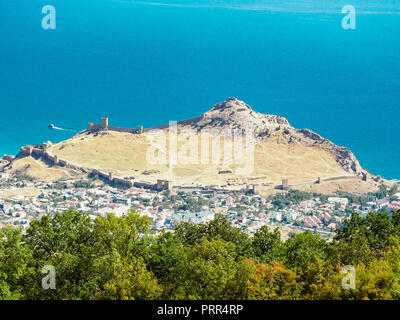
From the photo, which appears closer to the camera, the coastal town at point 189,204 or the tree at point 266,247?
the tree at point 266,247

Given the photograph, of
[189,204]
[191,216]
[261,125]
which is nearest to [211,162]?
[261,125]

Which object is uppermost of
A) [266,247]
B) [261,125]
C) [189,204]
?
[261,125]

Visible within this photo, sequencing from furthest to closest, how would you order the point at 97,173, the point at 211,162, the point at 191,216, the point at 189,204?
1. the point at 211,162
2. the point at 97,173
3. the point at 189,204
4. the point at 191,216

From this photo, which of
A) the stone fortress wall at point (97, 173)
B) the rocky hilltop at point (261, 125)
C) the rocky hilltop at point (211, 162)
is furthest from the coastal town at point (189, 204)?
the rocky hilltop at point (261, 125)

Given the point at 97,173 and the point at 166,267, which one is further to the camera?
the point at 97,173

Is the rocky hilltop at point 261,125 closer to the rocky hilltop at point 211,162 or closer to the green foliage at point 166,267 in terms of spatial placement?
the rocky hilltop at point 211,162

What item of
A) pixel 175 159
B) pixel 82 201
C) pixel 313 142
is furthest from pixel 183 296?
pixel 313 142

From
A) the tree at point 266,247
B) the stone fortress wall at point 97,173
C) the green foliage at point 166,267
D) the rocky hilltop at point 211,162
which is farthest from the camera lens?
the rocky hilltop at point 211,162

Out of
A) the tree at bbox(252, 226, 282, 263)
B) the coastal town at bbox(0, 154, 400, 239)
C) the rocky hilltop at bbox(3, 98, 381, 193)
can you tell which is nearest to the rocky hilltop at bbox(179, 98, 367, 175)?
the rocky hilltop at bbox(3, 98, 381, 193)

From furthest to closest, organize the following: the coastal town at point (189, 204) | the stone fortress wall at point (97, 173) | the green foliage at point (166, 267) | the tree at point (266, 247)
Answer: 1. the stone fortress wall at point (97, 173)
2. the coastal town at point (189, 204)
3. the tree at point (266, 247)
4. the green foliage at point (166, 267)

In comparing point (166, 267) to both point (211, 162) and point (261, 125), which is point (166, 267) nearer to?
point (211, 162)
